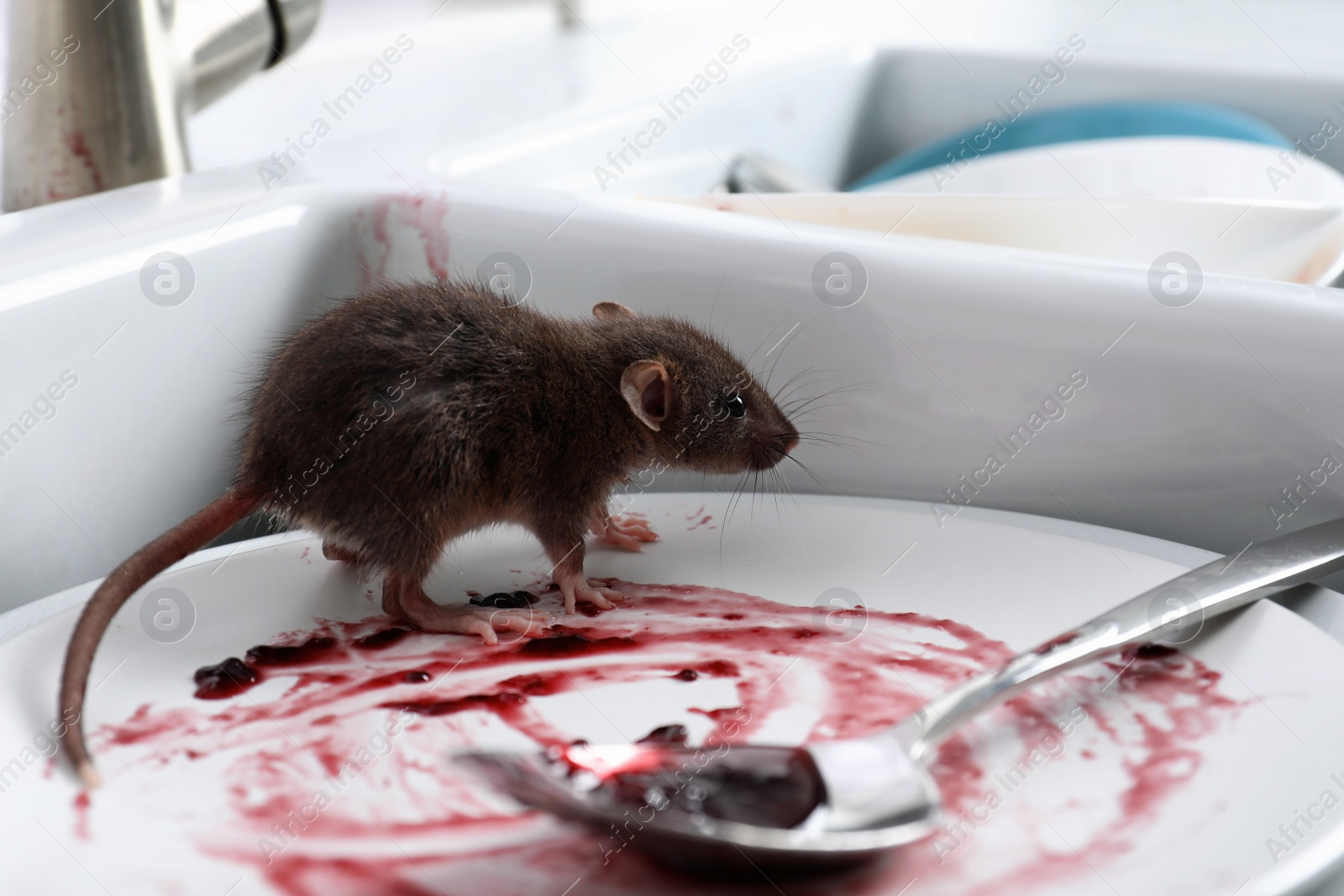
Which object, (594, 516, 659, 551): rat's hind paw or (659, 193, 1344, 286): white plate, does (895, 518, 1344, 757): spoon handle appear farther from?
(659, 193, 1344, 286): white plate

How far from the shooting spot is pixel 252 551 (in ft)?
3.73

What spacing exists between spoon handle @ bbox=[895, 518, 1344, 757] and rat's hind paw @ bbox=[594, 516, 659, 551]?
48 cm

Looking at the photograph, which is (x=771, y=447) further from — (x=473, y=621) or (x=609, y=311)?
(x=473, y=621)

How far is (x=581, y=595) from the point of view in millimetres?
1110

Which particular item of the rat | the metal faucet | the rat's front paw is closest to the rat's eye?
the rat

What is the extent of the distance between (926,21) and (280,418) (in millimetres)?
3339

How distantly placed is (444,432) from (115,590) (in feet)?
0.97

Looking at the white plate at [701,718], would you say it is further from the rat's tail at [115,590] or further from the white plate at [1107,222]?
the white plate at [1107,222]

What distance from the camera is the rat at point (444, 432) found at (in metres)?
1.03

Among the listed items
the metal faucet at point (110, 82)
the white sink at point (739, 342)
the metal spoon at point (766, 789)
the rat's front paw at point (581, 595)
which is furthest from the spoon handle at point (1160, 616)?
the metal faucet at point (110, 82)

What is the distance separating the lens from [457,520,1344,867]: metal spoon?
0.67 meters

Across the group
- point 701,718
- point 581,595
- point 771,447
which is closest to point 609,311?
point 771,447

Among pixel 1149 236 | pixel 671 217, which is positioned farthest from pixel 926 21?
pixel 671 217

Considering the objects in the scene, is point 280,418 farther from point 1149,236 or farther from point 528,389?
point 1149,236
